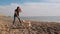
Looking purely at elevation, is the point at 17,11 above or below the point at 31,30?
above

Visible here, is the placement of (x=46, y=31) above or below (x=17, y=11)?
below

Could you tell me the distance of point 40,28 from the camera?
100ft

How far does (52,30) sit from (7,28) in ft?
15.8

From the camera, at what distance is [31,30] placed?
29078 millimetres

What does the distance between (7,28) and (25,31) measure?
6.21 feet

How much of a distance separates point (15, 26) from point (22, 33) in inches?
68.6

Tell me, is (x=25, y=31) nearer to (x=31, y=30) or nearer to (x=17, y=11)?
(x=31, y=30)

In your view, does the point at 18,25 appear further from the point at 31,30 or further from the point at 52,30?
the point at 52,30

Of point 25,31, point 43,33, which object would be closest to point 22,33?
point 25,31

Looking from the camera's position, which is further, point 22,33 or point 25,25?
point 25,25

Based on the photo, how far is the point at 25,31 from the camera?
92.8 ft

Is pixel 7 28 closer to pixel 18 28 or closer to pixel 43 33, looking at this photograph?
pixel 18 28

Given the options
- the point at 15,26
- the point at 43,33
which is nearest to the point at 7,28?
the point at 15,26

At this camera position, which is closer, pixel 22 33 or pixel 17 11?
pixel 22 33
